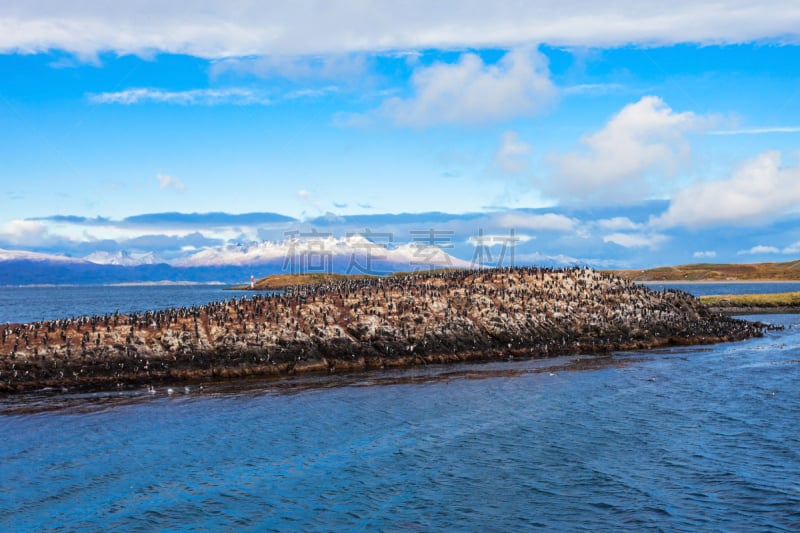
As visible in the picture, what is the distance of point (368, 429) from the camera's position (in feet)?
117

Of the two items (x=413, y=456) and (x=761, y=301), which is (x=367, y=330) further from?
(x=761, y=301)

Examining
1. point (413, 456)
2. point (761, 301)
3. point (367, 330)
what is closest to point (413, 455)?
point (413, 456)

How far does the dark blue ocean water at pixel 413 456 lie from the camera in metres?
23.7

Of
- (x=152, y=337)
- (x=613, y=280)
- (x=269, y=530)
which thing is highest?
(x=613, y=280)

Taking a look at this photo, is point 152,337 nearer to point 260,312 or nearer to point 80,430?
point 260,312

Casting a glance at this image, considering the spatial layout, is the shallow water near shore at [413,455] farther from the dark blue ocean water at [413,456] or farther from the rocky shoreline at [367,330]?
the rocky shoreline at [367,330]

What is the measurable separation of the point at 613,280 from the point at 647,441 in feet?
166

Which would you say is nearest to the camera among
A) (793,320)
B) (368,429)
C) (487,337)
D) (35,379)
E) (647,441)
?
(647,441)

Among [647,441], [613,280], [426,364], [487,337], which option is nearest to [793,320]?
[613,280]

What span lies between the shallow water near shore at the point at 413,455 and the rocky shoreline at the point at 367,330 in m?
4.54

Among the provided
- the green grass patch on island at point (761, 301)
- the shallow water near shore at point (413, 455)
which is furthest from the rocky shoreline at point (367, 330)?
the green grass patch on island at point (761, 301)

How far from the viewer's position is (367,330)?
60.6m

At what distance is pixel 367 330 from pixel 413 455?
30010mm

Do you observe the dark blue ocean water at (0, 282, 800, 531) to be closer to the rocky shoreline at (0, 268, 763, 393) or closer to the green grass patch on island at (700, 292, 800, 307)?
the rocky shoreline at (0, 268, 763, 393)
